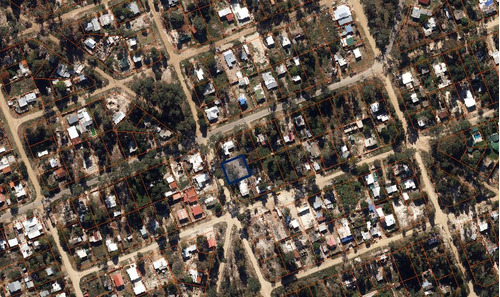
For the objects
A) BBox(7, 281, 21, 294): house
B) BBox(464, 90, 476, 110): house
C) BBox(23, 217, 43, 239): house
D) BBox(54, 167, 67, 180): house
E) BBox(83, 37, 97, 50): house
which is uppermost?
BBox(83, 37, 97, 50): house

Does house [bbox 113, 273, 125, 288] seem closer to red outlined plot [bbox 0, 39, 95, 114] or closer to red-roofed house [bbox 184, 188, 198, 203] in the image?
red-roofed house [bbox 184, 188, 198, 203]

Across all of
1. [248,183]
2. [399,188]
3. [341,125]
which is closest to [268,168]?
[248,183]

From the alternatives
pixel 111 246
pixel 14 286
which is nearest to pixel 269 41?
pixel 111 246

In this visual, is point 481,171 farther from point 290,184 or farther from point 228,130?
point 228,130

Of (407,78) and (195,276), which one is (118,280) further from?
(407,78)

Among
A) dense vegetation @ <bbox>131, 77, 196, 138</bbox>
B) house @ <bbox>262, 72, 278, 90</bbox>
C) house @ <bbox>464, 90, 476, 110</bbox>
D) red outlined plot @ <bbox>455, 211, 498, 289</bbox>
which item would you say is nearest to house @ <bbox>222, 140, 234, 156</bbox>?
dense vegetation @ <bbox>131, 77, 196, 138</bbox>
